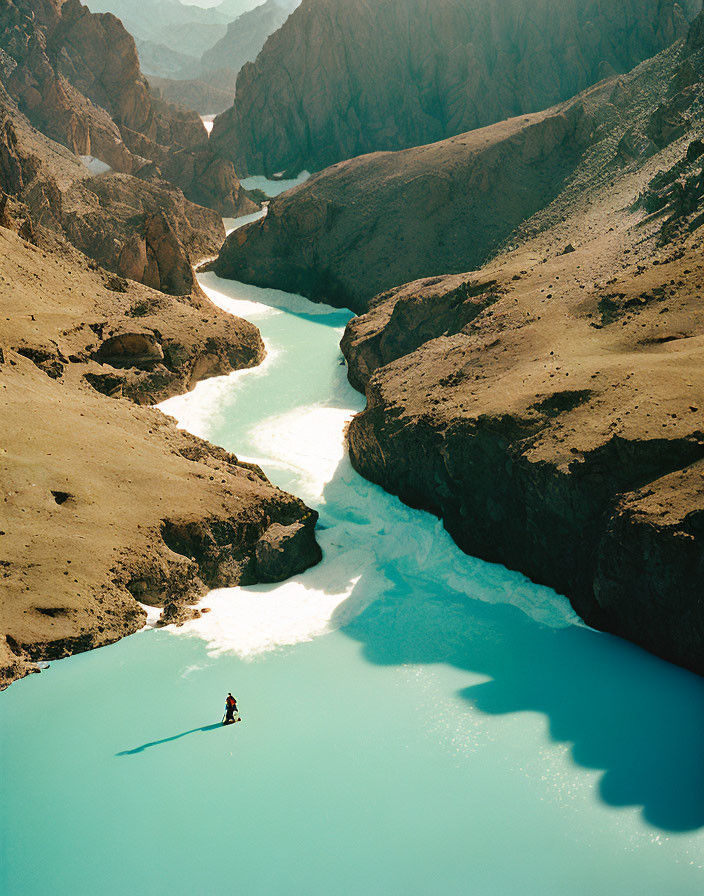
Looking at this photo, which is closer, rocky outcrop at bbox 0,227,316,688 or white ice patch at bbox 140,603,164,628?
rocky outcrop at bbox 0,227,316,688

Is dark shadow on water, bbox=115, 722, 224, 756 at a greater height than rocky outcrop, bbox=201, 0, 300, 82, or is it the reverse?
rocky outcrop, bbox=201, 0, 300, 82

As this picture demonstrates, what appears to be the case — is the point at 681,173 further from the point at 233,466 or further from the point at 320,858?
the point at 320,858

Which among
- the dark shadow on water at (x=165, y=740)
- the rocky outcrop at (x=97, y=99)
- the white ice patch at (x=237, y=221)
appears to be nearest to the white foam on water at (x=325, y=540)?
the dark shadow on water at (x=165, y=740)

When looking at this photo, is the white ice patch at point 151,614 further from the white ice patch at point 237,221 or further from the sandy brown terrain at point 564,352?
the white ice patch at point 237,221

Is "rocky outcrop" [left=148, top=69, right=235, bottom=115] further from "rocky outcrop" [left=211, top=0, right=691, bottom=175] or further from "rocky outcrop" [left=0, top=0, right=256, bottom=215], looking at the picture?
"rocky outcrop" [left=0, top=0, right=256, bottom=215]

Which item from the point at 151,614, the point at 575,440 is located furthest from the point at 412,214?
the point at 151,614

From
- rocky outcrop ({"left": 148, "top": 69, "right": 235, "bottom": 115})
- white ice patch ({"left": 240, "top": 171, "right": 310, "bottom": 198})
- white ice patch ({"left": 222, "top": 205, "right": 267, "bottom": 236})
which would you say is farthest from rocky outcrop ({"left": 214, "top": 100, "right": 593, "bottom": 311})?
rocky outcrop ({"left": 148, "top": 69, "right": 235, "bottom": 115})
